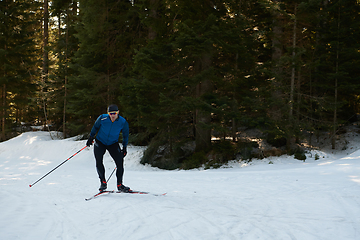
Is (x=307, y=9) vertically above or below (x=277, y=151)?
above

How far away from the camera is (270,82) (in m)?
12.2

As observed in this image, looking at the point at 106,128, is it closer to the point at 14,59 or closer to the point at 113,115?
the point at 113,115

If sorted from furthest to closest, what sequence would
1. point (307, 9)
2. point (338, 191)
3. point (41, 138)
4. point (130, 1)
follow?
point (41, 138)
point (130, 1)
point (307, 9)
point (338, 191)

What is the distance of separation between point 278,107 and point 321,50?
5.13 metres

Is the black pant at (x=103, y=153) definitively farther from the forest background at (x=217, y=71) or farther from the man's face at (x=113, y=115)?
the forest background at (x=217, y=71)

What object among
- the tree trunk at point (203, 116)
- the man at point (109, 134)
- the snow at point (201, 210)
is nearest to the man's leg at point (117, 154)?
the man at point (109, 134)

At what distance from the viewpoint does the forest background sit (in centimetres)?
1102

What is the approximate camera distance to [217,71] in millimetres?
11781

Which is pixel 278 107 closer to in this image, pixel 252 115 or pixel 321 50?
pixel 252 115

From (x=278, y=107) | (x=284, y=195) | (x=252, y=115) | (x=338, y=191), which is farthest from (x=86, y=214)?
(x=278, y=107)

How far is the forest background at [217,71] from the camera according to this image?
11016mm

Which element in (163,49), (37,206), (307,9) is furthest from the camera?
(163,49)

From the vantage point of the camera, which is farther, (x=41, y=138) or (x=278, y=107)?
(x=41, y=138)

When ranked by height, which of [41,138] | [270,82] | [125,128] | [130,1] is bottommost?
[41,138]
